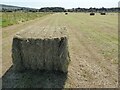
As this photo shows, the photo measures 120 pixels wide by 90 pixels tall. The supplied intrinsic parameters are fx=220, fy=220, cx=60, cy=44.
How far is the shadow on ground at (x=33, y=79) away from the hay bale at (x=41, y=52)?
0.27 metres

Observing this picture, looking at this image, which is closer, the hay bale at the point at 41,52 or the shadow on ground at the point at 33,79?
the shadow on ground at the point at 33,79

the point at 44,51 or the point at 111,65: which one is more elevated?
the point at 44,51

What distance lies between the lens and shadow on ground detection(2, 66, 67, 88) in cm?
741

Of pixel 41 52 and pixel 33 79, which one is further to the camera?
pixel 41 52

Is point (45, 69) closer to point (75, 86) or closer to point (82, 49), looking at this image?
point (75, 86)

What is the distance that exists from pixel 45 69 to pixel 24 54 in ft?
3.26

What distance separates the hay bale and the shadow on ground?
0.27 metres

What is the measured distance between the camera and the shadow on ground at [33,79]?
7.41 metres

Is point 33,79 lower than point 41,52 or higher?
lower

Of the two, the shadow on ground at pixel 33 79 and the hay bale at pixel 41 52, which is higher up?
the hay bale at pixel 41 52

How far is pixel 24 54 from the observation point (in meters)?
8.27

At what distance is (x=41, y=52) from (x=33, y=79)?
1.04 meters

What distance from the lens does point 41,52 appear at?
8.17m

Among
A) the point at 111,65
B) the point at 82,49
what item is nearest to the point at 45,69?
the point at 111,65
